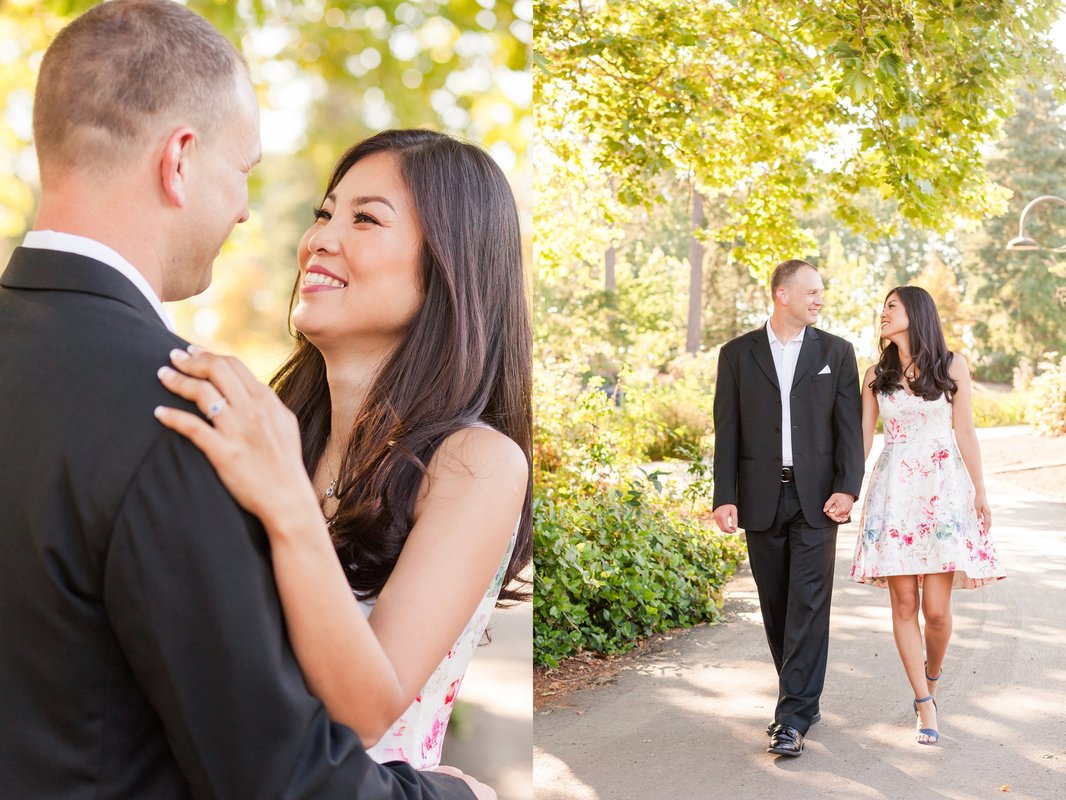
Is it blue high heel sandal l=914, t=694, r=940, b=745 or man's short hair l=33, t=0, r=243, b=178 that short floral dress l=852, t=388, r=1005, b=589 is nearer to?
blue high heel sandal l=914, t=694, r=940, b=745

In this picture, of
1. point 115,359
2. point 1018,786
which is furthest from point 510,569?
point 1018,786

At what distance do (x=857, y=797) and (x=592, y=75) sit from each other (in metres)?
4.34

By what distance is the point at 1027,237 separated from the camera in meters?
4.30

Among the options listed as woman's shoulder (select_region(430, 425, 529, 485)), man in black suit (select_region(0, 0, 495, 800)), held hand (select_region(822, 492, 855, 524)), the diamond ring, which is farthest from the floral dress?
held hand (select_region(822, 492, 855, 524))

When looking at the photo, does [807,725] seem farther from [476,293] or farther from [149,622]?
[149,622]

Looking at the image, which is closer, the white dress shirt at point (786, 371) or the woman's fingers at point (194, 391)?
the woman's fingers at point (194, 391)

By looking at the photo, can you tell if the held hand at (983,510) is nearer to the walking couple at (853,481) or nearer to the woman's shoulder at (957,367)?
the walking couple at (853,481)

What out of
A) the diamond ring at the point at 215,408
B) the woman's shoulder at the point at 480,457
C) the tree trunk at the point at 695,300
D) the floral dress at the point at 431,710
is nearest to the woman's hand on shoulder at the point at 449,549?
the woman's shoulder at the point at 480,457

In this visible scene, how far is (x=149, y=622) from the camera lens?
2.73ft

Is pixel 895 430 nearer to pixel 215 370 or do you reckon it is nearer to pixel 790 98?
pixel 790 98

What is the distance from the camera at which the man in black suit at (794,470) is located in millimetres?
4215

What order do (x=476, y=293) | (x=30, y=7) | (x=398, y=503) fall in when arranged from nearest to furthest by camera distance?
(x=398, y=503), (x=476, y=293), (x=30, y=7)

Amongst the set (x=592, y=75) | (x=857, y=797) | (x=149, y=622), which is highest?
(x=592, y=75)

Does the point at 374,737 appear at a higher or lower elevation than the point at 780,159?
lower
